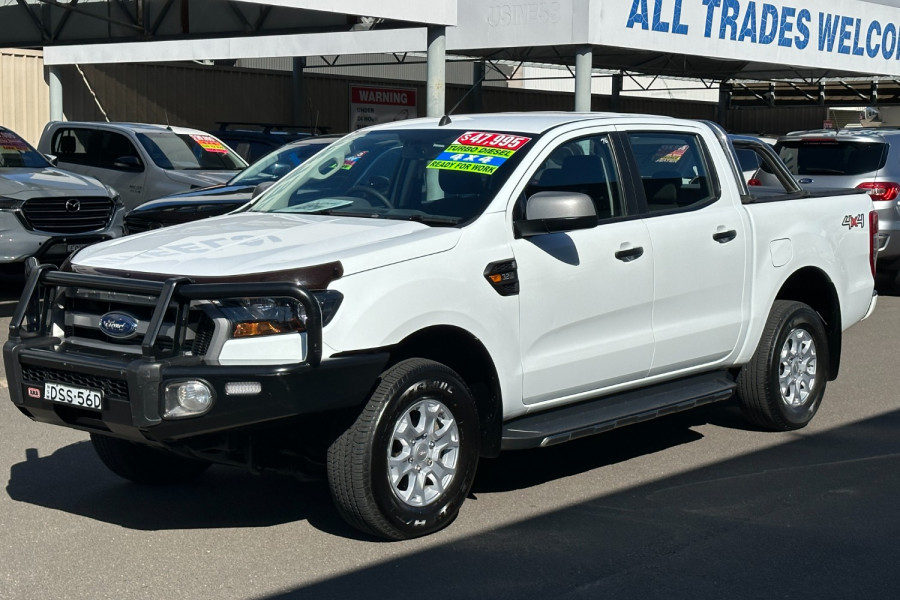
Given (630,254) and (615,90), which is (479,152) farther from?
(615,90)

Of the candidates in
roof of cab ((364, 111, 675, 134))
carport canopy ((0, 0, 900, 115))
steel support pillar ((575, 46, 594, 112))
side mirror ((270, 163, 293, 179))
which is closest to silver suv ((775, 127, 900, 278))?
carport canopy ((0, 0, 900, 115))

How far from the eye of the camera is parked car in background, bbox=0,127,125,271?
1150 cm

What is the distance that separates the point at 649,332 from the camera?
6301mm

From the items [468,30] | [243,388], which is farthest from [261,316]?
[468,30]

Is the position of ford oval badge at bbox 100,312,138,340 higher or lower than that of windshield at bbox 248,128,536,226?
lower

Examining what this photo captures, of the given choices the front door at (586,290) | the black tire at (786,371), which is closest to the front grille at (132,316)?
the front door at (586,290)

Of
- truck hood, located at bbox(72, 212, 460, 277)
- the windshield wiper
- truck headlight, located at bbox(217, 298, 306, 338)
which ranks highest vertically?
the windshield wiper

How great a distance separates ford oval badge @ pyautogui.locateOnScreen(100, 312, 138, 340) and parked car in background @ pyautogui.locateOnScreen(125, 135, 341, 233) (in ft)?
18.8

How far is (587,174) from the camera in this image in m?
6.23

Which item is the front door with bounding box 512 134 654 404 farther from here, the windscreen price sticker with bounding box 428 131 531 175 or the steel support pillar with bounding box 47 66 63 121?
the steel support pillar with bounding box 47 66 63 121

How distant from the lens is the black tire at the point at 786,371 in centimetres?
715

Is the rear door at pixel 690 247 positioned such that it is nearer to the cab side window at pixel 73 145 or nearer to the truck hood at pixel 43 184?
the truck hood at pixel 43 184

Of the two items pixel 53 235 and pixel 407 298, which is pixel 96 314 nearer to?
pixel 407 298

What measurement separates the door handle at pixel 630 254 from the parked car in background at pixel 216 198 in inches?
203
